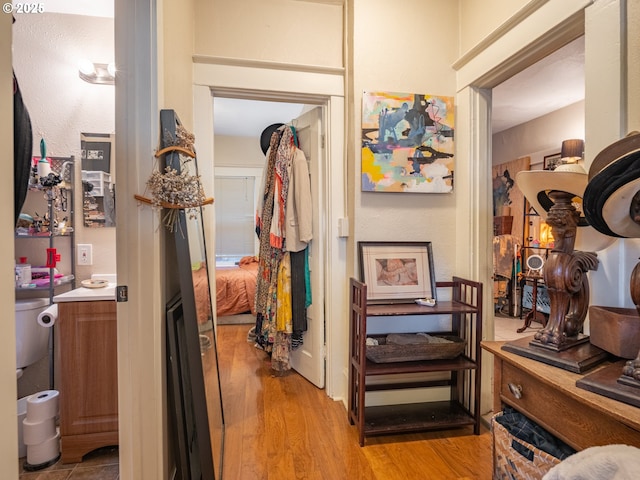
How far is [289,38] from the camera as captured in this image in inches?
86.7

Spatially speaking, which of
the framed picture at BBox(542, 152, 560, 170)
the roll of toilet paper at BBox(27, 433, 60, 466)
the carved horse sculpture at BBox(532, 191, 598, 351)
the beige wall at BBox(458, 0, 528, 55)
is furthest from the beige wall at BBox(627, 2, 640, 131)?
the framed picture at BBox(542, 152, 560, 170)

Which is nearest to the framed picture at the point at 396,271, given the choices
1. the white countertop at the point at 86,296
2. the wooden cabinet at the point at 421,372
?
the wooden cabinet at the point at 421,372

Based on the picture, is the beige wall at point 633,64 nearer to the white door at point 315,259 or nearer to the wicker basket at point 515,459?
the wicker basket at point 515,459

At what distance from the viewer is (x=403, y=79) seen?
6.93 ft

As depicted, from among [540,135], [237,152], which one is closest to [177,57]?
[237,152]

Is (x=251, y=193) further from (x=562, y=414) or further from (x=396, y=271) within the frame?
(x=562, y=414)

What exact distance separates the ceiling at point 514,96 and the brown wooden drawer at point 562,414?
252 centimetres

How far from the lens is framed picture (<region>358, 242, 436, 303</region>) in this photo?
2018mm

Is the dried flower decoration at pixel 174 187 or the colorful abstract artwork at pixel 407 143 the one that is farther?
the colorful abstract artwork at pixel 407 143

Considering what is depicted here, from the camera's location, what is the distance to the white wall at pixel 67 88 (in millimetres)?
2006

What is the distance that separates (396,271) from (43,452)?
7.16ft

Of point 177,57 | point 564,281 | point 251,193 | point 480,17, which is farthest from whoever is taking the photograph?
point 251,193

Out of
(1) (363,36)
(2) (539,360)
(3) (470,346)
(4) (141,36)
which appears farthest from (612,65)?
(4) (141,36)

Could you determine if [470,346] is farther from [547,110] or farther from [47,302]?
[547,110]
